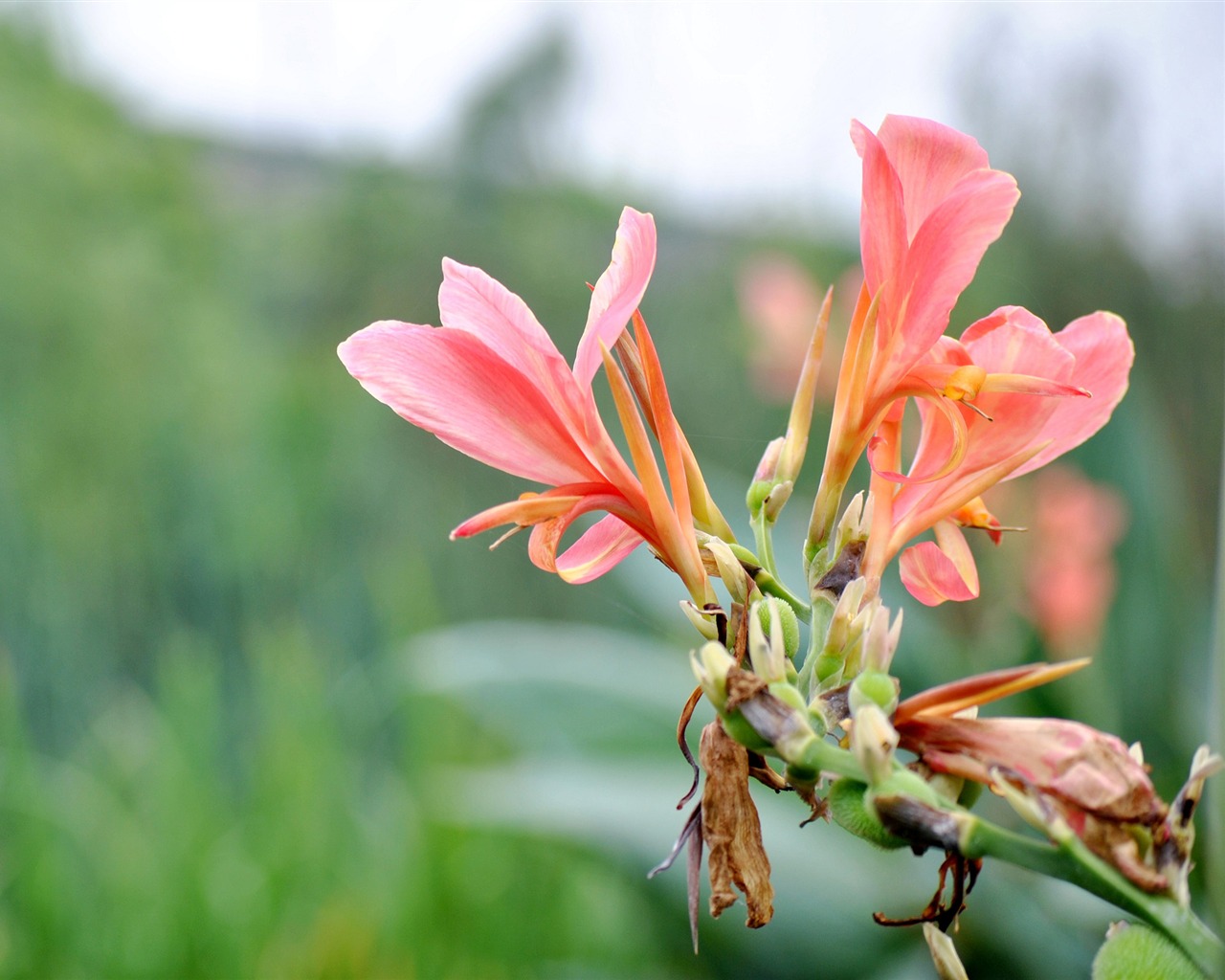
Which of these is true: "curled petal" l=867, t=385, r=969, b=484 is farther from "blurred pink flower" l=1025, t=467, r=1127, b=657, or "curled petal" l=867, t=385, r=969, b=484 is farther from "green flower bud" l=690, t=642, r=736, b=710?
"blurred pink flower" l=1025, t=467, r=1127, b=657

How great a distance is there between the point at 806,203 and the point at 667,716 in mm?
1000

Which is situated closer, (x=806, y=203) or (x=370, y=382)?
(x=370, y=382)

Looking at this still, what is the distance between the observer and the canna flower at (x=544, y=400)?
215mm

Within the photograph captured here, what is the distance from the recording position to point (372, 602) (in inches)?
82.2

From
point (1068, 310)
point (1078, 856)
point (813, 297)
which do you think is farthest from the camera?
point (813, 297)

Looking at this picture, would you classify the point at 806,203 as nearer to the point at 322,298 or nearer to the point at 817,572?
the point at 322,298

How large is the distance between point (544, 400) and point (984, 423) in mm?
99

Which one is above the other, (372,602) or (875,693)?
(875,693)

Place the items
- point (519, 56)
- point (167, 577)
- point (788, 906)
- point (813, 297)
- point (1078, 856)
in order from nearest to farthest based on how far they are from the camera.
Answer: point (1078, 856), point (788, 906), point (813, 297), point (519, 56), point (167, 577)

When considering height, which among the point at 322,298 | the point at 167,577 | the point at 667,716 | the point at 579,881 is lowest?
the point at 579,881

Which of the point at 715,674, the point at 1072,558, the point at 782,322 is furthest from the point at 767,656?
the point at 782,322

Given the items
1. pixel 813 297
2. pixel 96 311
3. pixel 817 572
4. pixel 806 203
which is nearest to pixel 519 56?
pixel 806 203

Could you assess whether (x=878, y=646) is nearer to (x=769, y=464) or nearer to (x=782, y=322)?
(x=769, y=464)

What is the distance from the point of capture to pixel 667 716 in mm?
1230
